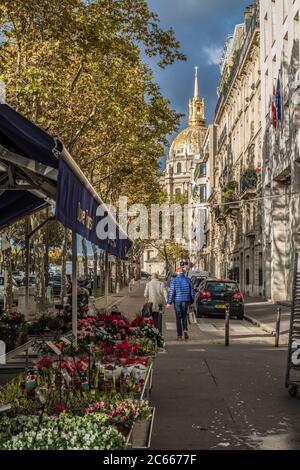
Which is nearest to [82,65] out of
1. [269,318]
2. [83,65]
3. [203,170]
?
[83,65]

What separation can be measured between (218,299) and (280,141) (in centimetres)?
1032

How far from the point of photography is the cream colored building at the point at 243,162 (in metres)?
44.1

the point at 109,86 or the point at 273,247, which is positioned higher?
the point at 109,86

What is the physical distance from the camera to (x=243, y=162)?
52.9 m

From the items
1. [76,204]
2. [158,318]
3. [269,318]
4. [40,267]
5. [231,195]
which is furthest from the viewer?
[231,195]

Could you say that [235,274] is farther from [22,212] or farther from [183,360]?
[22,212]

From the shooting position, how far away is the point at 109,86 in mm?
22578

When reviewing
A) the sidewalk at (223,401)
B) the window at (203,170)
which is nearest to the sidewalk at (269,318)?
the sidewalk at (223,401)

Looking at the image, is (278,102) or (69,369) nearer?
(69,369)

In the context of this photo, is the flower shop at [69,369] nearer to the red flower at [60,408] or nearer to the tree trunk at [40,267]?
the red flower at [60,408]

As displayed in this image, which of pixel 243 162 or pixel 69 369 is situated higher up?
pixel 243 162

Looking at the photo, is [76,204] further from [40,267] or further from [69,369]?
[40,267]

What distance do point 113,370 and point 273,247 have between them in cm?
2989
